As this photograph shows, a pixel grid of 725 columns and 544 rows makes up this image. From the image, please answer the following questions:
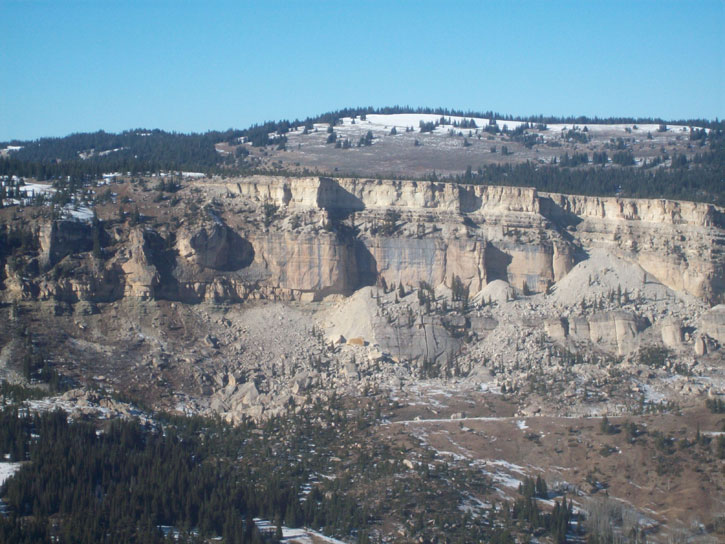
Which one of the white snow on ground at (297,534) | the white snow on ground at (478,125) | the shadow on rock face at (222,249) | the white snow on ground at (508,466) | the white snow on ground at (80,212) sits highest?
the white snow on ground at (478,125)

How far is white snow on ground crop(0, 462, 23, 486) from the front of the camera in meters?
52.6

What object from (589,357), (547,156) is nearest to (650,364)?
(589,357)

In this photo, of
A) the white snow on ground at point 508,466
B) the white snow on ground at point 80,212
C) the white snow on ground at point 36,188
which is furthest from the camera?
the white snow on ground at point 36,188

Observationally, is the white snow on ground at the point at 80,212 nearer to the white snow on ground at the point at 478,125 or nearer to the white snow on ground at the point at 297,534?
the white snow on ground at the point at 297,534

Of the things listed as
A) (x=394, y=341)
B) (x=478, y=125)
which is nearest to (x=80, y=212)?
(x=394, y=341)

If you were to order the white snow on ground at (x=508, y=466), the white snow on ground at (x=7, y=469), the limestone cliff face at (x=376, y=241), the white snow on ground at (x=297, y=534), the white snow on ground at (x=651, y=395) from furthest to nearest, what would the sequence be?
1. the limestone cliff face at (x=376, y=241)
2. the white snow on ground at (x=651, y=395)
3. the white snow on ground at (x=508, y=466)
4. the white snow on ground at (x=7, y=469)
5. the white snow on ground at (x=297, y=534)

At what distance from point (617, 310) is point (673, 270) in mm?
7207

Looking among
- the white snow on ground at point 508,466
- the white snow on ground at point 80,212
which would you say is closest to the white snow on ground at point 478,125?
the white snow on ground at point 80,212

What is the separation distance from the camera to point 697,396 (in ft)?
219

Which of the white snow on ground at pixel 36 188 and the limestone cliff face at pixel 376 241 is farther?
the white snow on ground at pixel 36 188

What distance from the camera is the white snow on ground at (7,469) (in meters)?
52.6

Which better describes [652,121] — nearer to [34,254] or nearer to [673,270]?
[673,270]

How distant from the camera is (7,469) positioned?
2110 inches

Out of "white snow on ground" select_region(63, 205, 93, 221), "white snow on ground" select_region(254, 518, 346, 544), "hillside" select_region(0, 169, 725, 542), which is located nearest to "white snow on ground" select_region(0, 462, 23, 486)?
"hillside" select_region(0, 169, 725, 542)
